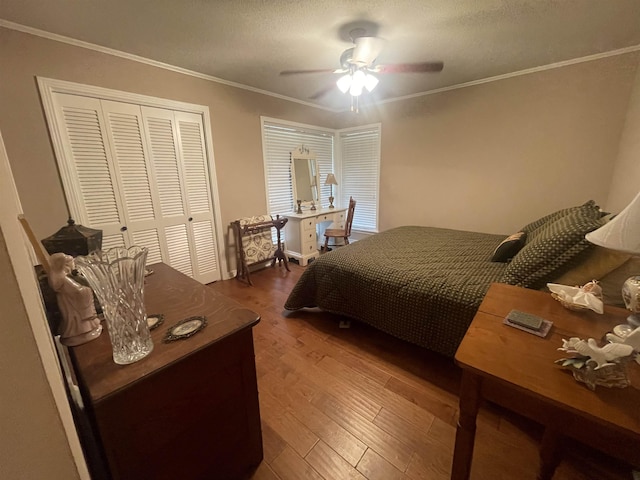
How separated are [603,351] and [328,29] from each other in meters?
2.40

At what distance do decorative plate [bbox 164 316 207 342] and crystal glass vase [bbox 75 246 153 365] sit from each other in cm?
8

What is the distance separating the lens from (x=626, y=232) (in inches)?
29.4

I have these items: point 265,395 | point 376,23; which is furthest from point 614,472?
point 376,23

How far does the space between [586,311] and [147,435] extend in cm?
169

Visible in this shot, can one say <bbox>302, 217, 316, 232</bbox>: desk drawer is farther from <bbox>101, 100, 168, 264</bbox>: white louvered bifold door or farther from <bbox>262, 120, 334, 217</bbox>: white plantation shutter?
<bbox>101, 100, 168, 264</bbox>: white louvered bifold door

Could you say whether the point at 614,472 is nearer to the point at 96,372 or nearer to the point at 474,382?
the point at 474,382

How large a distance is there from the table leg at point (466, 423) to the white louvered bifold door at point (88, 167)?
298 cm

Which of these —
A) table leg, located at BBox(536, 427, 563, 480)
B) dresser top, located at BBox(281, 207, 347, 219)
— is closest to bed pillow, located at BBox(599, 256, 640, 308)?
table leg, located at BBox(536, 427, 563, 480)

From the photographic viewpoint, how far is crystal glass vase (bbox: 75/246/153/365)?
2.48 ft

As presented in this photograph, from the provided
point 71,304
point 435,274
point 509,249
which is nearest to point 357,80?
point 435,274

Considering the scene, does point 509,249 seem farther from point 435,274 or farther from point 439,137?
point 439,137

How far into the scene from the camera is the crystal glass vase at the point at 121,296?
2.48 ft

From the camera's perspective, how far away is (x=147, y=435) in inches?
32.2

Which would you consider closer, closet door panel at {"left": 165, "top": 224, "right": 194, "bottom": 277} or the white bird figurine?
the white bird figurine
